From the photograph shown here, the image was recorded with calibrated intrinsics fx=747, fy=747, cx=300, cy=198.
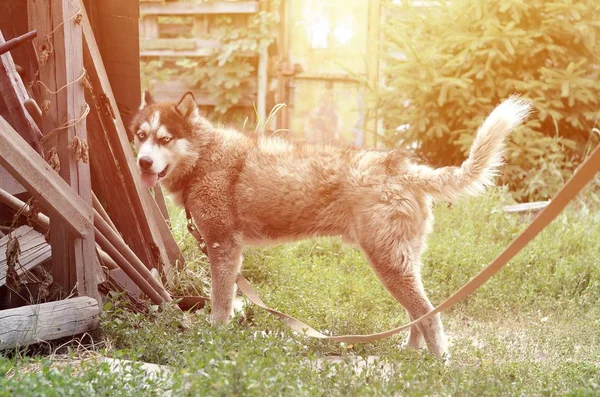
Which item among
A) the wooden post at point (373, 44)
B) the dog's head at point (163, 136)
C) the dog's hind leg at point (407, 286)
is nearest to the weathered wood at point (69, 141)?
the dog's head at point (163, 136)

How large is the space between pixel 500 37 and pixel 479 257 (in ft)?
11.6

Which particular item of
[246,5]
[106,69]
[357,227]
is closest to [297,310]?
[357,227]

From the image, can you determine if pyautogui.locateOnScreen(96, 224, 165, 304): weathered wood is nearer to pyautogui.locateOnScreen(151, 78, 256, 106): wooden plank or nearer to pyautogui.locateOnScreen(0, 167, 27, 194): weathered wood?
pyautogui.locateOnScreen(0, 167, 27, 194): weathered wood

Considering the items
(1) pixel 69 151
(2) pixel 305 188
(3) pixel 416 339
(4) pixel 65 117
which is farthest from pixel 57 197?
(3) pixel 416 339

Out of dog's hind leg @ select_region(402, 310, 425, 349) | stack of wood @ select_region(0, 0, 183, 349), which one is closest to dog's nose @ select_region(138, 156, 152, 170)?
stack of wood @ select_region(0, 0, 183, 349)

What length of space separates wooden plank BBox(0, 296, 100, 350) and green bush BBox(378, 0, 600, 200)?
5674 millimetres

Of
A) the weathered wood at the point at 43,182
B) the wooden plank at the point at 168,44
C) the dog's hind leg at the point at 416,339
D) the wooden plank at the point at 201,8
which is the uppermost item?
the wooden plank at the point at 201,8

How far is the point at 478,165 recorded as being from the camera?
4.37 meters

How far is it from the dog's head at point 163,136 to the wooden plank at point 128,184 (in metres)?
0.24

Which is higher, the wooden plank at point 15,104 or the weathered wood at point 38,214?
the wooden plank at point 15,104

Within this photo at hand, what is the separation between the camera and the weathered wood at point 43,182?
4.03m

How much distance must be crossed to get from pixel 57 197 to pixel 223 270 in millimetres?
1160

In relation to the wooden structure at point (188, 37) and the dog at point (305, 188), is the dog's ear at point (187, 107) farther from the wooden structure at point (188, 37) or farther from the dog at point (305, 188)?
the wooden structure at point (188, 37)

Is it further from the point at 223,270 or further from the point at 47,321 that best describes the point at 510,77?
the point at 47,321
